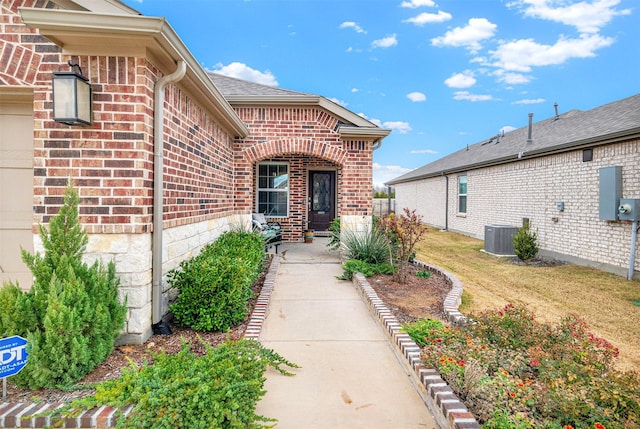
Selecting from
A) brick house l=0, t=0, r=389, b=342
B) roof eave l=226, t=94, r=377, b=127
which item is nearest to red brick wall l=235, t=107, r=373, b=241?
roof eave l=226, t=94, r=377, b=127

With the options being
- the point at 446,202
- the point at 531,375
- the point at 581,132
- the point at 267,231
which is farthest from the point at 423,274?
the point at 446,202

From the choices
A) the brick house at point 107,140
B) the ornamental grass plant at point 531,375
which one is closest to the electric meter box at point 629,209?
the ornamental grass plant at point 531,375

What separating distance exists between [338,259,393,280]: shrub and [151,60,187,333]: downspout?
3.59 meters

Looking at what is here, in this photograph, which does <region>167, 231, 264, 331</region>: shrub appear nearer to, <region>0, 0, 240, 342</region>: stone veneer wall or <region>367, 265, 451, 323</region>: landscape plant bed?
<region>0, 0, 240, 342</region>: stone veneer wall

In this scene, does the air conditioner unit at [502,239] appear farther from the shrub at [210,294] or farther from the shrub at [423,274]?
the shrub at [210,294]

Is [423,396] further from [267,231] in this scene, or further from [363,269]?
[267,231]

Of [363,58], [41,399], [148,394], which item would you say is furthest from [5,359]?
[363,58]

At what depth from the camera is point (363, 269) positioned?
21.6 feet

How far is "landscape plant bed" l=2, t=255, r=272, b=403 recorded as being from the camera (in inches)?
101

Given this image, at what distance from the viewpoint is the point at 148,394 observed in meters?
2.16

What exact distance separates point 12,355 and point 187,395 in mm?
1256

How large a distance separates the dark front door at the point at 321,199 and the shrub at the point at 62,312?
9.28 metres

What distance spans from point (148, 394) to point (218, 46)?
1271 cm

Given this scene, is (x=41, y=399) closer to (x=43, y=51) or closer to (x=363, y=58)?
(x=43, y=51)
